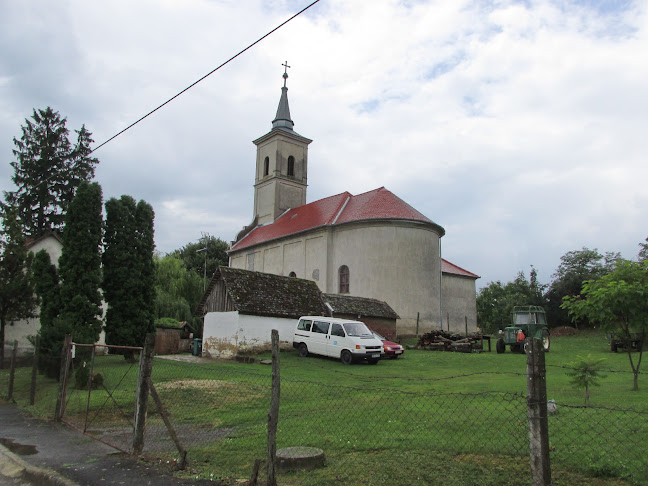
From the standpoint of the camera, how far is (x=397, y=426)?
8602mm

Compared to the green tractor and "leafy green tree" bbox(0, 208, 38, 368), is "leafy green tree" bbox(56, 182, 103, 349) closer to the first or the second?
"leafy green tree" bbox(0, 208, 38, 368)

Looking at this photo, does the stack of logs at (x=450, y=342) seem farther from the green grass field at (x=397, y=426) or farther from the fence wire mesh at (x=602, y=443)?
the fence wire mesh at (x=602, y=443)

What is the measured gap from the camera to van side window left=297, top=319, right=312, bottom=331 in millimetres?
24438

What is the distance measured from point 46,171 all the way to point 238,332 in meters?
28.2

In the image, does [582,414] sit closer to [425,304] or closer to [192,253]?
[425,304]

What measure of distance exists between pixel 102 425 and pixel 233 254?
42481 mm

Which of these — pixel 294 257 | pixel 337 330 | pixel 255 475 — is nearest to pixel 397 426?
pixel 255 475

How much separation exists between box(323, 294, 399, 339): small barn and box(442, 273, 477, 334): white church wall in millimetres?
12046

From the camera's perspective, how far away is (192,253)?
219 feet

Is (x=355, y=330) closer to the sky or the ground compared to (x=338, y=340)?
closer to the sky

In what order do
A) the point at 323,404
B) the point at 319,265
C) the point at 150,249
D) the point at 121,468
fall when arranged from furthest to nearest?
the point at 319,265 < the point at 150,249 < the point at 323,404 < the point at 121,468

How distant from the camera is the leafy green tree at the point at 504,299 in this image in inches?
2066

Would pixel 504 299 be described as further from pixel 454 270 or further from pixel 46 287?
pixel 46 287

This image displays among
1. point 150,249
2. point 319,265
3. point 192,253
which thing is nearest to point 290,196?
point 319,265
